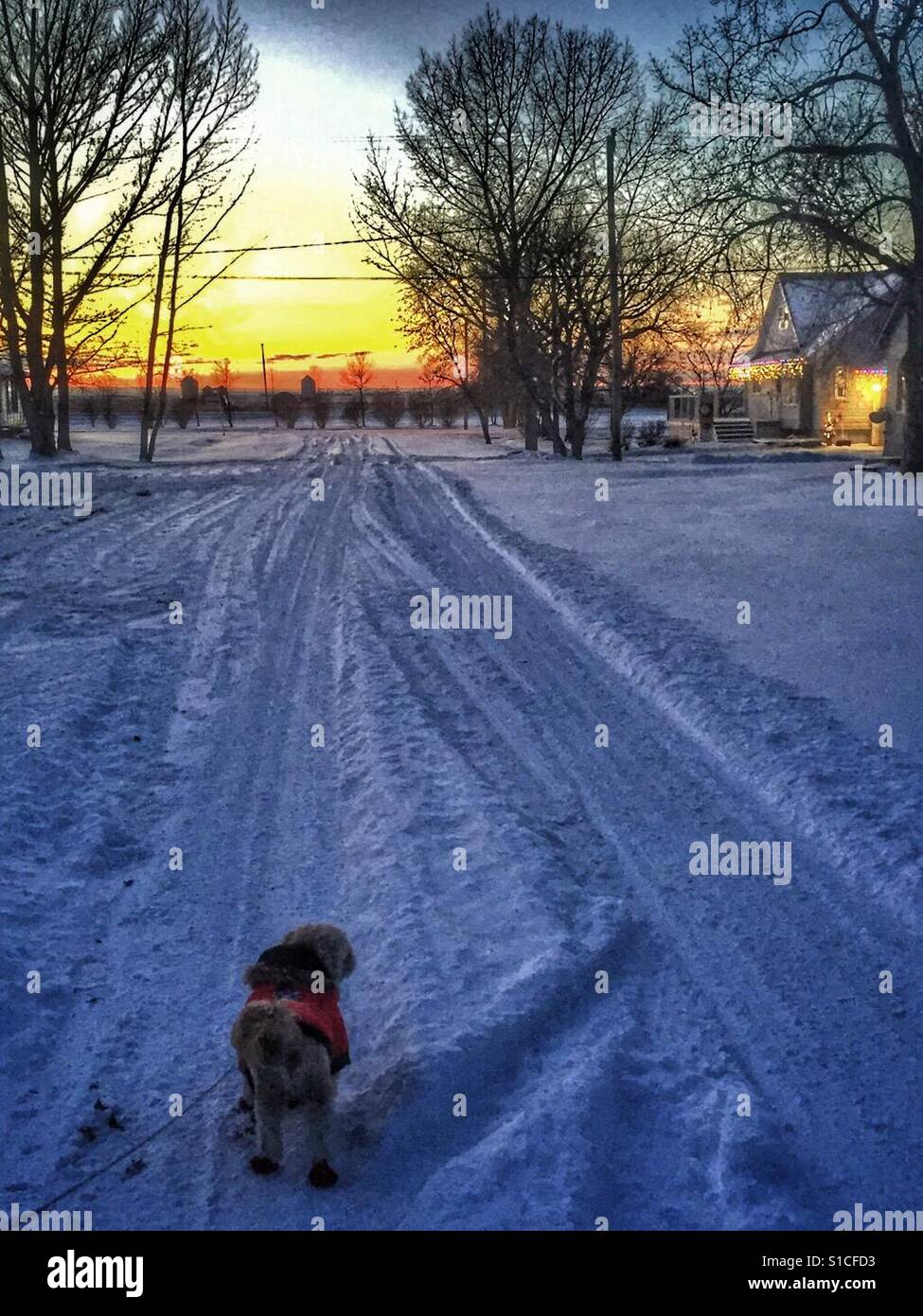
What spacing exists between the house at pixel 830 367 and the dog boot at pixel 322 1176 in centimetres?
2491

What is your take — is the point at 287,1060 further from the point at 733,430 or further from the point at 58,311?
the point at 733,430

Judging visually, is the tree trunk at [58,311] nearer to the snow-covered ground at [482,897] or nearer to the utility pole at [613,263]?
the utility pole at [613,263]

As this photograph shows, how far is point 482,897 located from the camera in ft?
16.6

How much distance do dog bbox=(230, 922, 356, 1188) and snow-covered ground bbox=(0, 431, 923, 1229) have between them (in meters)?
0.11

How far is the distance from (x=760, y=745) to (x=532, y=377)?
31945 millimetres

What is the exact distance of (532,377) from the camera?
3709cm

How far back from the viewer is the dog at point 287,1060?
3152mm

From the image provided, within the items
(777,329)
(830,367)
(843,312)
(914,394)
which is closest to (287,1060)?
(914,394)

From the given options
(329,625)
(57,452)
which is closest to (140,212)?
(57,452)

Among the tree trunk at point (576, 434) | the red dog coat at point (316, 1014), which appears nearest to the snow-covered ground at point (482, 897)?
the red dog coat at point (316, 1014)

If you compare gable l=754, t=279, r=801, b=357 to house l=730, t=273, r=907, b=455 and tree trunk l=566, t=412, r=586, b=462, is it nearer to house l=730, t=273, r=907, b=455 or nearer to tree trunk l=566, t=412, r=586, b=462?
house l=730, t=273, r=907, b=455

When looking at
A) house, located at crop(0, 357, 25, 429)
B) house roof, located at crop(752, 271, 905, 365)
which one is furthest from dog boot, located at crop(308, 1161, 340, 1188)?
house, located at crop(0, 357, 25, 429)
